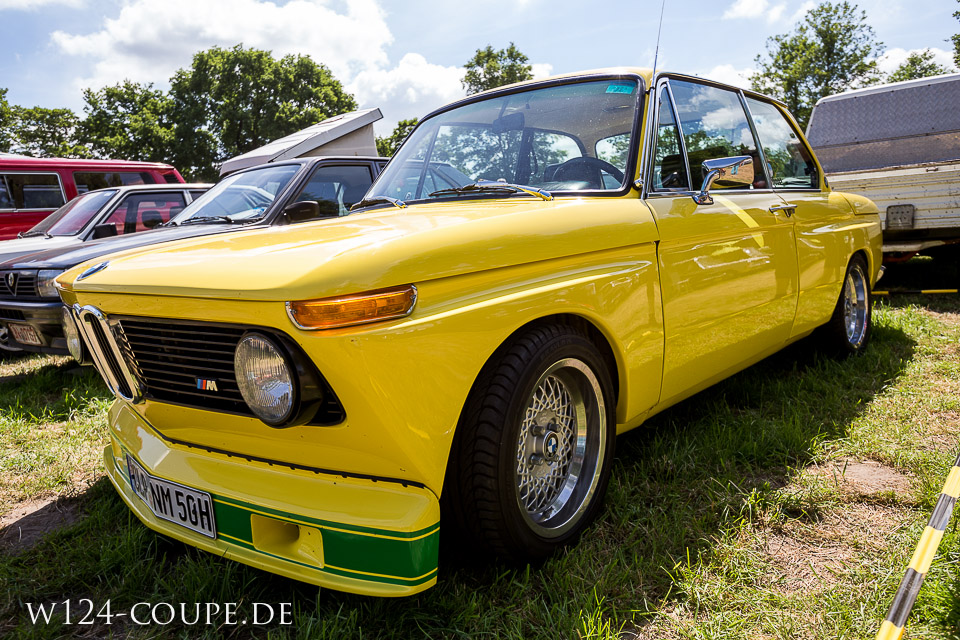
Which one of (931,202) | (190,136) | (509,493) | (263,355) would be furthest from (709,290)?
(190,136)

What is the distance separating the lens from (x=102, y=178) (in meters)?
10.6

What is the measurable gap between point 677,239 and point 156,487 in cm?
203

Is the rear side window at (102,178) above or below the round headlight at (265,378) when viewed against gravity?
above

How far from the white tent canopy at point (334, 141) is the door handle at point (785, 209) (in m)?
10.1

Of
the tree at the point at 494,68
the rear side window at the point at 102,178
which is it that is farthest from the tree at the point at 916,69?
the rear side window at the point at 102,178

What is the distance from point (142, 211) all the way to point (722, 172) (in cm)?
627

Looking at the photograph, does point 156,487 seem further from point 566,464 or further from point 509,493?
point 566,464

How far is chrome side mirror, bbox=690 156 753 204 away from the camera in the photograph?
8.46 ft

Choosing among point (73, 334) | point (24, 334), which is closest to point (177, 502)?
point (73, 334)

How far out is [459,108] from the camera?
315cm

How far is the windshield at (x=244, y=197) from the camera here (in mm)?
5008

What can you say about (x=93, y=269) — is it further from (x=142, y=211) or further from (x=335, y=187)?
(x=142, y=211)

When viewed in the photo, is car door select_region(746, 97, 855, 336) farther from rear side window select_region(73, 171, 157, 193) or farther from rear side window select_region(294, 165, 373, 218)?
rear side window select_region(73, 171, 157, 193)

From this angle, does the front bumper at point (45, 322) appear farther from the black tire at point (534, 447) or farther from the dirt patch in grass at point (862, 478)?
the dirt patch in grass at point (862, 478)
